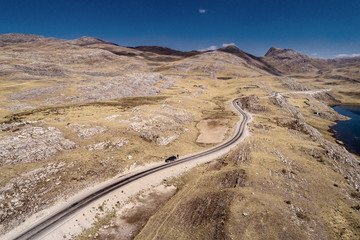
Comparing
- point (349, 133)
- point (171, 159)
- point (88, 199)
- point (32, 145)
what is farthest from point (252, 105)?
point (32, 145)

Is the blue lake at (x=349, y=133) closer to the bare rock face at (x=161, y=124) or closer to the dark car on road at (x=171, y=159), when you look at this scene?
the bare rock face at (x=161, y=124)

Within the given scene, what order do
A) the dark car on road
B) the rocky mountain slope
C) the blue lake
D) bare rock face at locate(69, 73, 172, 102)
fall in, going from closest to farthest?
the rocky mountain slope < the dark car on road < the blue lake < bare rock face at locate(69, 73, 172, 102)

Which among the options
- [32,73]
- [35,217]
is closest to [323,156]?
[35,217]

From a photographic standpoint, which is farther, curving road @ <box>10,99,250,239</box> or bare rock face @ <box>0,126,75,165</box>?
bare rock face @ <box>0,126,75,165</box>

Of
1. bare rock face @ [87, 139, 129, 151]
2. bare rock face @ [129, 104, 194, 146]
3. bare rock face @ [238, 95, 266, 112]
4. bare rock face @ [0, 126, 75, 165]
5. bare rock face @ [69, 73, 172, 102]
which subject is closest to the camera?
bare rock face @ [0, 126, 75, 165]

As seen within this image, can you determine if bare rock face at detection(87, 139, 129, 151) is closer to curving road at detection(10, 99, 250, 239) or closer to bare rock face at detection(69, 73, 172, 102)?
curving road at detection(10, 99, 250, 239)

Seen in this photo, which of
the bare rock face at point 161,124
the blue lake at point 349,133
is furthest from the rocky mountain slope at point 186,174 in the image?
the blue lake at point 349,133

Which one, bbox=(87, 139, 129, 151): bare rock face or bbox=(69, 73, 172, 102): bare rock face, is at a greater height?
bbox=(69, 73, 172, 102): bare rock face

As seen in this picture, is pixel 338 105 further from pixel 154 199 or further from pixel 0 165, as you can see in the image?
pixel 0 165

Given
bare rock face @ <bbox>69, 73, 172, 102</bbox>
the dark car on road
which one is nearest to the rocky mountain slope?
the dark car on road
